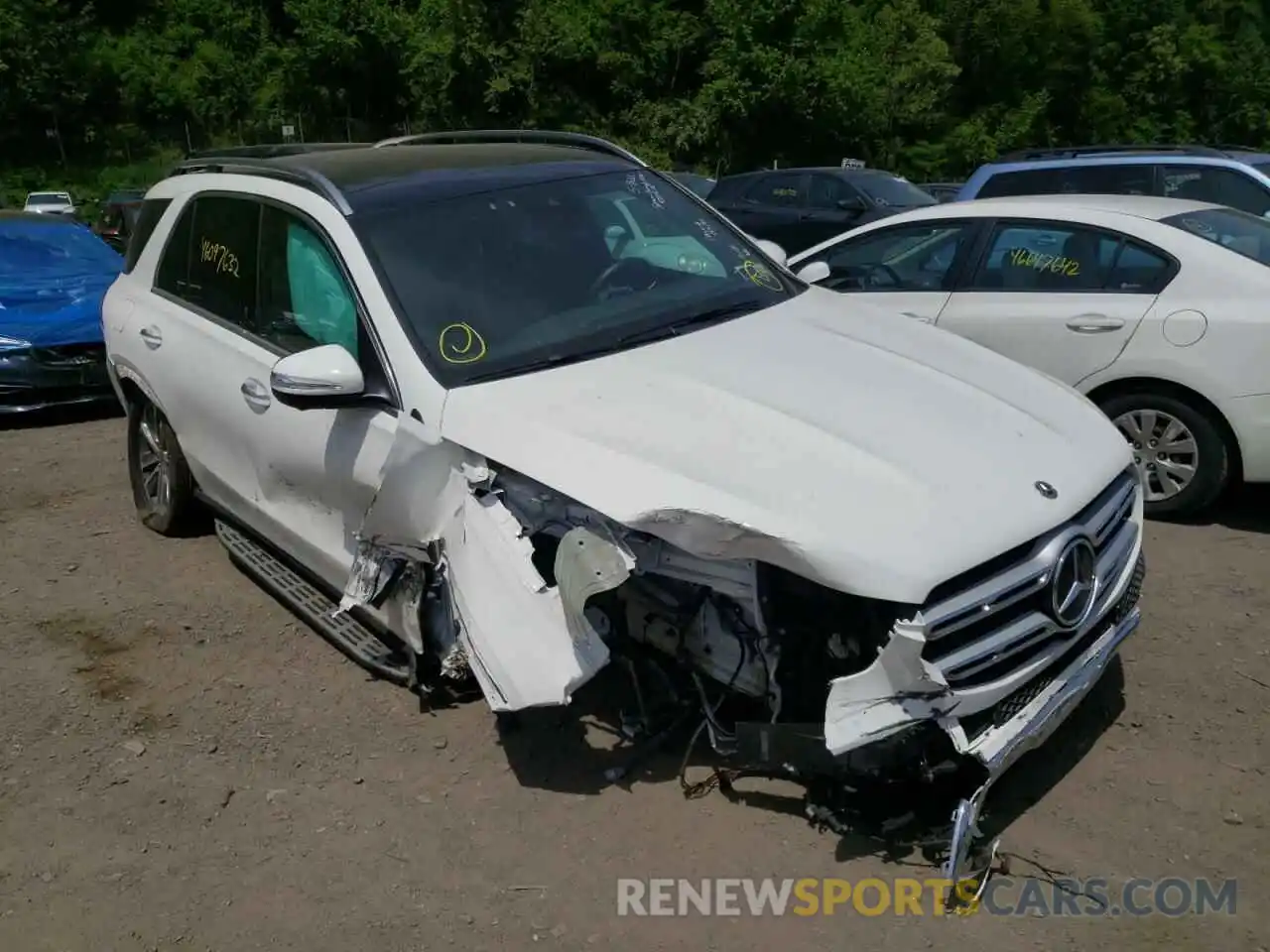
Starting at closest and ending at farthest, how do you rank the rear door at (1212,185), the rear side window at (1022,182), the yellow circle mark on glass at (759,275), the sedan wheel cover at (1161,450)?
1. the yellow circle mark on glass at (759,275)
2. the sedan wheel cover at (1161,450)
3. the rear door at (1212,185)
4. the rear side window at (1022,182)

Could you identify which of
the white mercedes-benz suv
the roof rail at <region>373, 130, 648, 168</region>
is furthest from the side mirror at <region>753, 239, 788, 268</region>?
the roof rail at <region>373, 130, 648, 168</region>

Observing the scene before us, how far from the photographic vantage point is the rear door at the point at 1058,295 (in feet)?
18.4

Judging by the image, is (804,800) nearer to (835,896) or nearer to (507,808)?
(835,896)

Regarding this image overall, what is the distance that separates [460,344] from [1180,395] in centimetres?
351

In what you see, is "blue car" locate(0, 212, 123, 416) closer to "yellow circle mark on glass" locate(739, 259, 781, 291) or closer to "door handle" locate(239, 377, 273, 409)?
"door handle" locate(239, 377, 273, 409)

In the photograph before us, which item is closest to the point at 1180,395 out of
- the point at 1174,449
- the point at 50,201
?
the point at 1174,449

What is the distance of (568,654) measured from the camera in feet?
10.5

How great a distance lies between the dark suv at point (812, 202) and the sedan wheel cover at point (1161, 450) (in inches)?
303

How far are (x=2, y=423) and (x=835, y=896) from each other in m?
7.63

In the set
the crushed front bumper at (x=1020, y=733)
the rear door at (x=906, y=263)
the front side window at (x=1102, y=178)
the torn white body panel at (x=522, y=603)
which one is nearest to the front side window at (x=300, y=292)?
the torn white body panel at (x=522, y=603)

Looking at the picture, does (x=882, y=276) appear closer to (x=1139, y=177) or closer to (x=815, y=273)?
(x=815, y=273)

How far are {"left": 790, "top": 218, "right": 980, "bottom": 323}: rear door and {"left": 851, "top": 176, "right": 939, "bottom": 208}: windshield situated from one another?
6.91 m

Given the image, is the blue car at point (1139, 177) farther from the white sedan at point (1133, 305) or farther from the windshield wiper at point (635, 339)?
the windshield wiper at point (635, 339)

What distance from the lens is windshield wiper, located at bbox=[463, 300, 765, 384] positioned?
12.1 ft
